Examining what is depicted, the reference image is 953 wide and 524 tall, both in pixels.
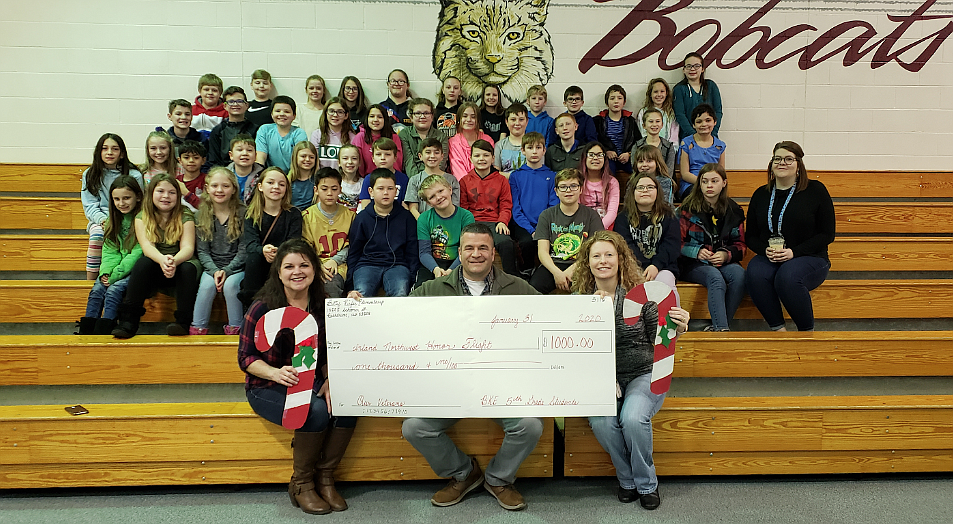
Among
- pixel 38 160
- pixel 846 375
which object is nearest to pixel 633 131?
pixel 846 375

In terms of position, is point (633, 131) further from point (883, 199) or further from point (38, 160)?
point (38, 160)

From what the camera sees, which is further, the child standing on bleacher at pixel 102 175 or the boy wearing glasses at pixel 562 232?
the child standing on bleacher at pixel 102 175

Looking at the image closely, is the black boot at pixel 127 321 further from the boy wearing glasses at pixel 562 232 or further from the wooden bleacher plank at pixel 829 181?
→ the wooden bleacher plank at pixel 829 181

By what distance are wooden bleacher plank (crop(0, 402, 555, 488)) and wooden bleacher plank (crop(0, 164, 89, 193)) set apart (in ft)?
9.37

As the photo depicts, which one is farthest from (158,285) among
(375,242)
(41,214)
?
(41,214)

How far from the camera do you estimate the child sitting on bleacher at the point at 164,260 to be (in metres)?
3.04

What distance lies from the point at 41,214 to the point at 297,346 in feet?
9.63

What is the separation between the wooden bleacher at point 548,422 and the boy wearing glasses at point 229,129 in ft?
4.57

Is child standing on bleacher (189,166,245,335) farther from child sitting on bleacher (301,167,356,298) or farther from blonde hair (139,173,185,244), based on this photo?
child sitting on bleacher (301,167,356,298)

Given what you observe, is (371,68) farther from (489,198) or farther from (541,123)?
(489,198)

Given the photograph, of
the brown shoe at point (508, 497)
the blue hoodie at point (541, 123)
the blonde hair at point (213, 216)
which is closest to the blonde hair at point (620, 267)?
the brown shoe at point (508, 497)

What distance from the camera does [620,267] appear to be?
257cm

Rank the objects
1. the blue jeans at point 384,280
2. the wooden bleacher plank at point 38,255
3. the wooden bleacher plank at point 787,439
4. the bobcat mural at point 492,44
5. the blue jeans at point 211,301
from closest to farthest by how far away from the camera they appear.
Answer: the wooden bleacher plank at point 787,439, the blue jeans at point 211,301, the blue jeans at point 384,280, the wooden bleacher plank at point 38,255, the bobcat mural at point 492,44

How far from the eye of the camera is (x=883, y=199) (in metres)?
5.21
